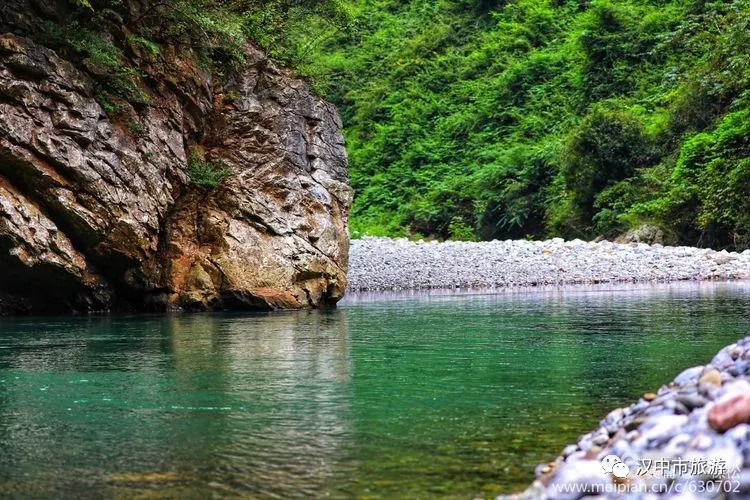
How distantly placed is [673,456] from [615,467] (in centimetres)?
23

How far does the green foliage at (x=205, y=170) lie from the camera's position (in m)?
15.9

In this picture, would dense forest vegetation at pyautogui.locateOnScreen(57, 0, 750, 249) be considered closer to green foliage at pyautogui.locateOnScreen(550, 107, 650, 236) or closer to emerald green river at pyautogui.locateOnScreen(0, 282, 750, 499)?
green foliage at pyautogui.locateOnScreen(550, 107, 650, 236)

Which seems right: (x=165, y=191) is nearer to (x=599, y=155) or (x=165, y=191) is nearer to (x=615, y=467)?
(x=615, y=467)

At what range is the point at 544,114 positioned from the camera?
1549 inches

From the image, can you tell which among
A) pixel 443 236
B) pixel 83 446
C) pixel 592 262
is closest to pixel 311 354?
pixel 83 446

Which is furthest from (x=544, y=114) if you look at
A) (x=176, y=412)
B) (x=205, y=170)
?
→ (x=176, y=412)

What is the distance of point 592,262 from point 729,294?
7.44m

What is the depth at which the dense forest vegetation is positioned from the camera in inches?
752

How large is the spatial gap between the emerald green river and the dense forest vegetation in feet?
20.8

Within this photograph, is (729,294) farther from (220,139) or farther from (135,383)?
(135,383)

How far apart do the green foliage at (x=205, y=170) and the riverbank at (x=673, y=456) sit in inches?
485

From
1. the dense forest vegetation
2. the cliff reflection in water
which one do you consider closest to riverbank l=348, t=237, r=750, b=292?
the dense forest vegetation

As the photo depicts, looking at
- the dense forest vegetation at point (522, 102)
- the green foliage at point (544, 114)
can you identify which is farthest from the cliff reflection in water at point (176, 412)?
the green foliage at point (544, 114)

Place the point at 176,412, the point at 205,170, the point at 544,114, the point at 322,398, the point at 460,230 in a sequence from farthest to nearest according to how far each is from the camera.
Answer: the point at 544,114 < the point at 460,230 < the point at 205,170 < the point at 322,398 < the point at 176,412
